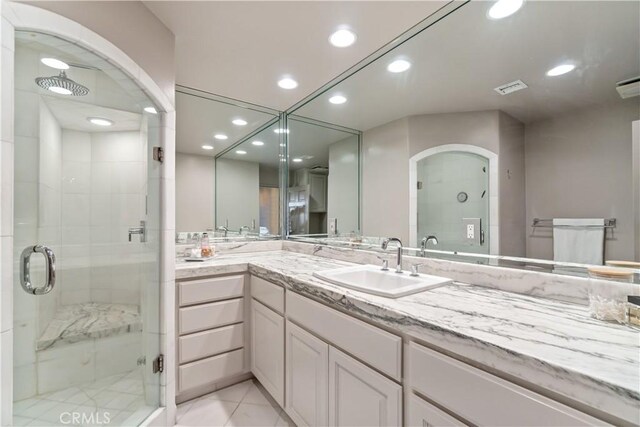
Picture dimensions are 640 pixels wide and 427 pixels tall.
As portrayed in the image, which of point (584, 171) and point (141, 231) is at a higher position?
point (584, 171)

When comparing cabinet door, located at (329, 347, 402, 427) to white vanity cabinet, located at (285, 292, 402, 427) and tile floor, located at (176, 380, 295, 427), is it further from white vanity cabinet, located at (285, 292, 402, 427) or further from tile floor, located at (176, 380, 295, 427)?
tile floor, located at (176, 380, 295, 427)

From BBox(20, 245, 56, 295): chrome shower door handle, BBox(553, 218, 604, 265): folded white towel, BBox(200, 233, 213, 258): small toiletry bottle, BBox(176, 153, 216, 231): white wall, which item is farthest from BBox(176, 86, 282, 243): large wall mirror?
BBox(553, 218, 604, 265): folded white towel

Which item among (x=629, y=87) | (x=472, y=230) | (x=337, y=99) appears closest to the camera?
(x=629, y=87)

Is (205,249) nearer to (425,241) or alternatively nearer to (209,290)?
(209,290)

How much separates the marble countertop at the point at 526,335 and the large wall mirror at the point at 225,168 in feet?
5.58

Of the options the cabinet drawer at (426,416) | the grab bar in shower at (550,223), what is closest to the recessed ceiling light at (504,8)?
the grab bar in shower at (550,223)

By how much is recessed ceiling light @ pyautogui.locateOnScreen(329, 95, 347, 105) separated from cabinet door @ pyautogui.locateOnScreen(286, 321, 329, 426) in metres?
1.90

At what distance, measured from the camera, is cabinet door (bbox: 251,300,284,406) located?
1584 mm

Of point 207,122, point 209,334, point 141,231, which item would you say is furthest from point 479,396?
point 207,122

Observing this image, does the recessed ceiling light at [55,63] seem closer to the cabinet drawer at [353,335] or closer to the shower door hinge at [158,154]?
the shower door hinge at [158,154]

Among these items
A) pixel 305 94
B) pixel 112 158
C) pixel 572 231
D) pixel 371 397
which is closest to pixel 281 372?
pixel 371 397

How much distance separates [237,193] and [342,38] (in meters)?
1.77

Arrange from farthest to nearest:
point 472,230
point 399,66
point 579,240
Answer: point 399,66
point 472,230
point 579,240

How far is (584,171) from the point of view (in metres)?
1.13
